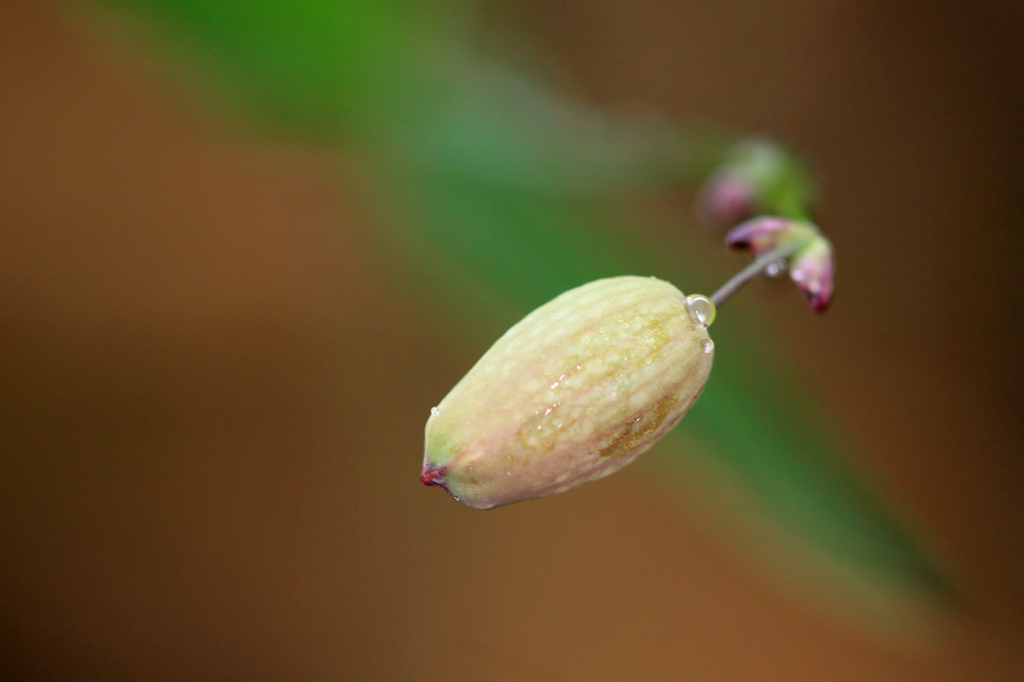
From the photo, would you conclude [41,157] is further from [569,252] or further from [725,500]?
[725,500]

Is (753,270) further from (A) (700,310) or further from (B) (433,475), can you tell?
(B) (433,475)

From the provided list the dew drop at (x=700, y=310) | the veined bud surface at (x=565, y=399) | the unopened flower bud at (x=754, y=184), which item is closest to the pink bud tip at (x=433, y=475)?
the veined bud surface at (x=565, y=399)

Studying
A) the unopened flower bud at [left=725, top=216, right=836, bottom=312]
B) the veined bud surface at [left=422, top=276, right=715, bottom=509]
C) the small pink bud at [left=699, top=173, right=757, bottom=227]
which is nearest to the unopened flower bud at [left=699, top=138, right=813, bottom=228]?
the small pink bud at [left=699, top=173, right=757, bottom=227]

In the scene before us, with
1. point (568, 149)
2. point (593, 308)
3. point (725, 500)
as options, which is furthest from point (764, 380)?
point (593, 308)

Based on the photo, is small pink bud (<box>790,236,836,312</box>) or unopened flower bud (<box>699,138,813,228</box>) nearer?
small pink bud (<box>790,236,836,312</box>)

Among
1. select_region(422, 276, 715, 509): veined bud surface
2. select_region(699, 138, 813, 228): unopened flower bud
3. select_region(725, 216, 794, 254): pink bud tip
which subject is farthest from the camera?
select_region(699, 138, 813, 228): unopened flower bud

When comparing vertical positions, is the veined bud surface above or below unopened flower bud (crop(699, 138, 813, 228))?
below

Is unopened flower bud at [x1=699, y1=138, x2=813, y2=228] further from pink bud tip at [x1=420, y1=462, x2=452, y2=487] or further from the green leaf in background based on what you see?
pink bud tip at [x1=420, y1=462, x2=452, y2=487]

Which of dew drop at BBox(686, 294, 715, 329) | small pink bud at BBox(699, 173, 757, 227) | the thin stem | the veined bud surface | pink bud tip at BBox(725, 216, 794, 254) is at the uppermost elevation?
small pink bud at BBox(699, 173, 757, 227)

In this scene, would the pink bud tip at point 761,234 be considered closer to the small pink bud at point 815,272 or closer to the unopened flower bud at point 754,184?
the small pink bud at point 815,272
